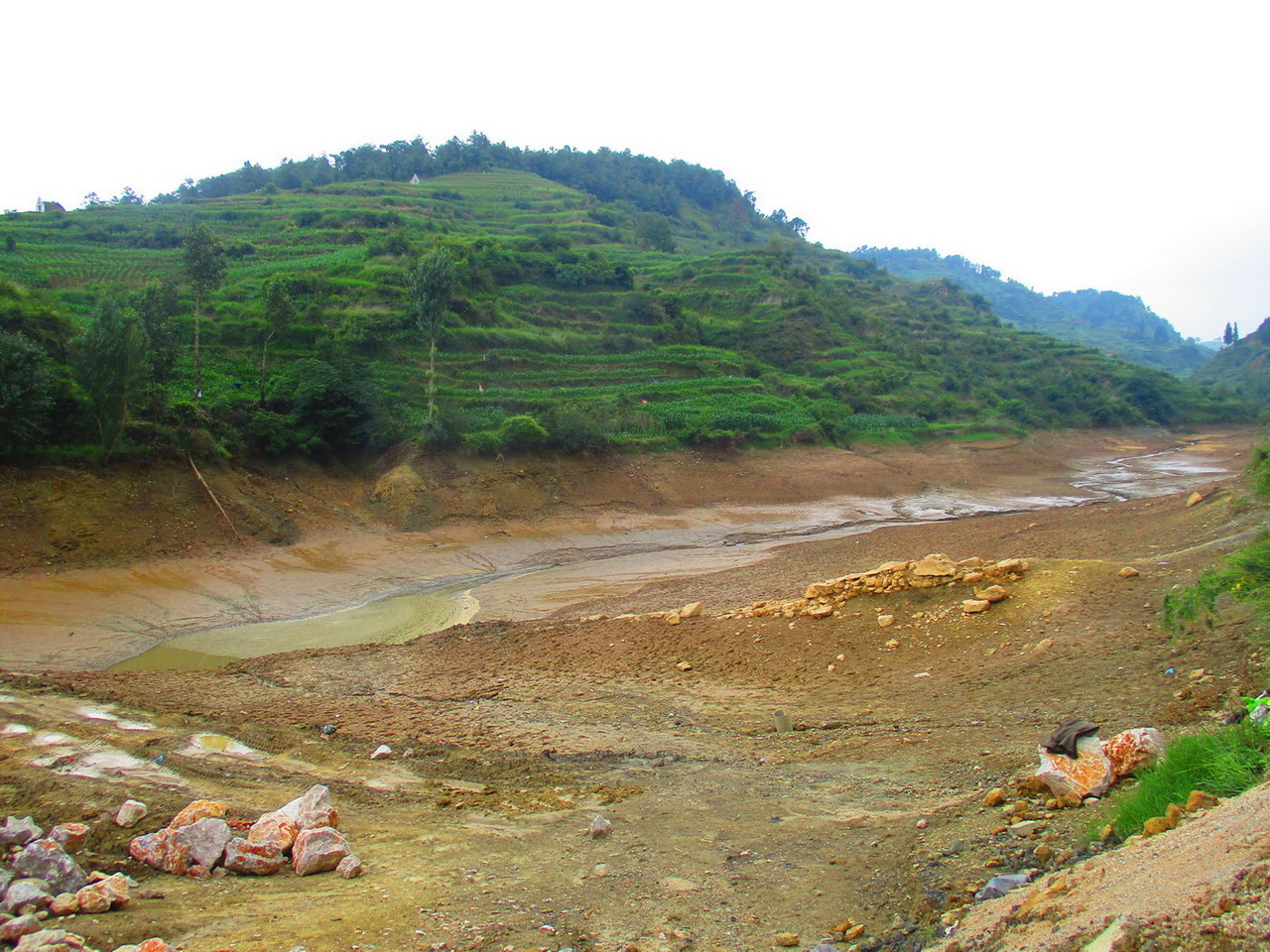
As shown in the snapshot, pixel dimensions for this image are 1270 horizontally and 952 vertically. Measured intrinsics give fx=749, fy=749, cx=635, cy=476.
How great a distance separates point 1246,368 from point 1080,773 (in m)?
110

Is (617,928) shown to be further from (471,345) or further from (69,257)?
(69,257)

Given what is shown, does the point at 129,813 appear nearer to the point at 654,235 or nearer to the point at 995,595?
the point at 995,595

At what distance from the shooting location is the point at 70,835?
480 cm

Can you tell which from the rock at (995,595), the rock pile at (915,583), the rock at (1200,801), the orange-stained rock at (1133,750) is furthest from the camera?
the rock pile at (915,583)

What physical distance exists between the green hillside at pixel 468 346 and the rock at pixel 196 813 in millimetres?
17720

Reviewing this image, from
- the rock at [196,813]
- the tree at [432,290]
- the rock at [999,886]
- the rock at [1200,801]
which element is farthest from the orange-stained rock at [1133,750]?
the tree at [432,290]

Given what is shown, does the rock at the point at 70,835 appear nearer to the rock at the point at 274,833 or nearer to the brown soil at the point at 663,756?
the brown soil at the point at 663,756

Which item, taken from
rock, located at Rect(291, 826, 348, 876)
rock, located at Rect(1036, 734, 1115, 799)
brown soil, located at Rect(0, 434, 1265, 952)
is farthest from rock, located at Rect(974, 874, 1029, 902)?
rock, located at Rect(291, 826, 348, 876)

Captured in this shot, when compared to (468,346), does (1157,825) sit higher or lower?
lower

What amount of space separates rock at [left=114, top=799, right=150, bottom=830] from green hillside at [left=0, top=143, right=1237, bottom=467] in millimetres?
17498

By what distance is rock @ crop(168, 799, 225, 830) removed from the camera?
16.5ft

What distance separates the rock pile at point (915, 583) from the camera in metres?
10.9

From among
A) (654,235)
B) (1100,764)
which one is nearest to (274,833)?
(1100,764)

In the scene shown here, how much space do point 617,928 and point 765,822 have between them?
6.77 ft
